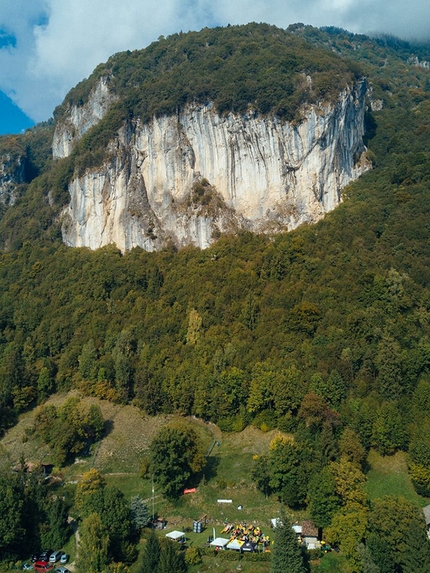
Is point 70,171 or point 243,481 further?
point 70,171

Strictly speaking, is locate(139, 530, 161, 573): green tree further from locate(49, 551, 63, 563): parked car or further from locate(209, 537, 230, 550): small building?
locate(49, 551, 63, 563): parked car

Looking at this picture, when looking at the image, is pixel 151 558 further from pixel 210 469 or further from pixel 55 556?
pixel 210 469

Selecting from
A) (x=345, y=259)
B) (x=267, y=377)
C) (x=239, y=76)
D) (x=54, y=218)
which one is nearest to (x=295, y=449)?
(x=267, y=377)

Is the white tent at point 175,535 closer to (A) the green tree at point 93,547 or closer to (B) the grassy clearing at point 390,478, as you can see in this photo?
(A) the green tree at point 93,547

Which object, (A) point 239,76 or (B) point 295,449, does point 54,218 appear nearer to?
(A) point 239,76

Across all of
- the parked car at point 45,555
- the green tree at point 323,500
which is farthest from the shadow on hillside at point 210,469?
the parked car at point 45,555

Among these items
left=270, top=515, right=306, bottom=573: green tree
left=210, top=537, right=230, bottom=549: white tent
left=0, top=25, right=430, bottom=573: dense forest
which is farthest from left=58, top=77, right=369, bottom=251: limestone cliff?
left=270, top=515, right=306, bottom=573: green tree
